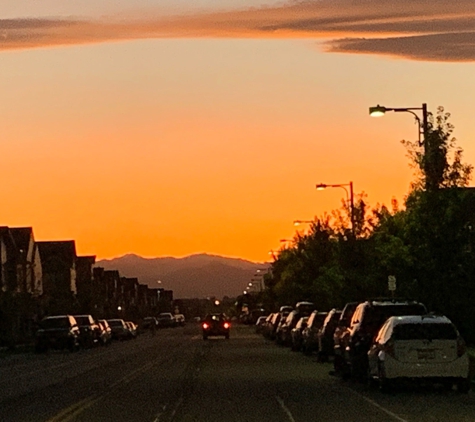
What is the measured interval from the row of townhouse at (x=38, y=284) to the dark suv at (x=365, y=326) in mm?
40867

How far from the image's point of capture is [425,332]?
87.4 ft

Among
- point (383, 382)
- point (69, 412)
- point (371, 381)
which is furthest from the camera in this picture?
point (371, 381)

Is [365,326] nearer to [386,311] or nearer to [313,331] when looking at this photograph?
[386,311]

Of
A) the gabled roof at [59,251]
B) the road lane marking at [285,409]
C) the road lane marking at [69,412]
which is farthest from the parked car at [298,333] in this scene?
the gabled roof at [59,251]

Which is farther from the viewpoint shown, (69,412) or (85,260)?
(85,260)

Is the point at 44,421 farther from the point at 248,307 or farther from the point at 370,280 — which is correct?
the point at 248,307

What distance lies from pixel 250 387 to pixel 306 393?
270cm

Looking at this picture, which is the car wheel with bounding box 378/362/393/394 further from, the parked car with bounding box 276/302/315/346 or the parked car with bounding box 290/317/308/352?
the parked car with bounding box 276/302/315/346

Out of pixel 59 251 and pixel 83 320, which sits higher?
pixel 59 251

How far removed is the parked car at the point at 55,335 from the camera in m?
62.8

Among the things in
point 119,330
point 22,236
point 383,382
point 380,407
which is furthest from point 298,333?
point 22,236

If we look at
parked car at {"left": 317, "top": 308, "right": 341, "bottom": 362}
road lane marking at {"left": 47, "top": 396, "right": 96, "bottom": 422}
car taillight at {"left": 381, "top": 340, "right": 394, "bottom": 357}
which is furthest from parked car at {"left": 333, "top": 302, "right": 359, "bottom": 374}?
road lane marking at {"left": 47, "top": 396, "right": 96, "bottom": 422}

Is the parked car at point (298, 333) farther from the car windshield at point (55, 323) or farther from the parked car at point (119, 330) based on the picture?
the parked car at point (119, 330)

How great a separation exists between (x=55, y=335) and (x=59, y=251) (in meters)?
77.9
